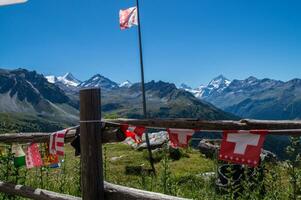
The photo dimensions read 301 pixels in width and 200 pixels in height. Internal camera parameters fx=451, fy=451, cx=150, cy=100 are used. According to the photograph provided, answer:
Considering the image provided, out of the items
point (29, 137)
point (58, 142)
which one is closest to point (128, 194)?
point (58, 142)

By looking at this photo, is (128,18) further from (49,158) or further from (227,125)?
(227,125)

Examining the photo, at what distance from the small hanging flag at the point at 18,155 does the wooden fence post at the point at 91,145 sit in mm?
2302

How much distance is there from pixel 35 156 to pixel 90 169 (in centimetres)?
198

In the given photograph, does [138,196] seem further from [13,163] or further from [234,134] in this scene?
[13,163]

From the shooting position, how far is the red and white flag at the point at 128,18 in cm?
2464

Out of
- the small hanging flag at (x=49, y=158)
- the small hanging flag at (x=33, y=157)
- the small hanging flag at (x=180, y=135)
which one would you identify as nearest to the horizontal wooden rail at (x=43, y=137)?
the small hanging flag at (x=33, y=157)

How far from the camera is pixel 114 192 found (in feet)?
15.0

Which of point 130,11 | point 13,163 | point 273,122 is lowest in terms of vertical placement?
point 13,163

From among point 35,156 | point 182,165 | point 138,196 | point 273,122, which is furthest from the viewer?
point 182,165

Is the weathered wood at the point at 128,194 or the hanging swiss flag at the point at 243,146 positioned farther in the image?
the weathered wood at the point at 128,194

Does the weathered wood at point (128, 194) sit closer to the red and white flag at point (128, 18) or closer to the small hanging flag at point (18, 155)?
the small hanging flag at point (18, 155)

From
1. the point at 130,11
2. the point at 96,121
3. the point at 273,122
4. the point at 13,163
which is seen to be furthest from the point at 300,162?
the point at 130,11

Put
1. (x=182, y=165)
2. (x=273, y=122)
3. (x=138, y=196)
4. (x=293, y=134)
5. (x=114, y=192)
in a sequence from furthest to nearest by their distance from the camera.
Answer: (x=182, y=165)
(x=114, y=192)
(x=138, y=196)
(x=273, y=122)
(x=293, y=134)

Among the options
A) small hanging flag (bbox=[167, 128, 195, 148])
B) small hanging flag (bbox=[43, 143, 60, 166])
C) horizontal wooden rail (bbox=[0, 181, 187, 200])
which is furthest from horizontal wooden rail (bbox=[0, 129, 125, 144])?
small hanging flag (bbox=[167, 128, 195, 148])
